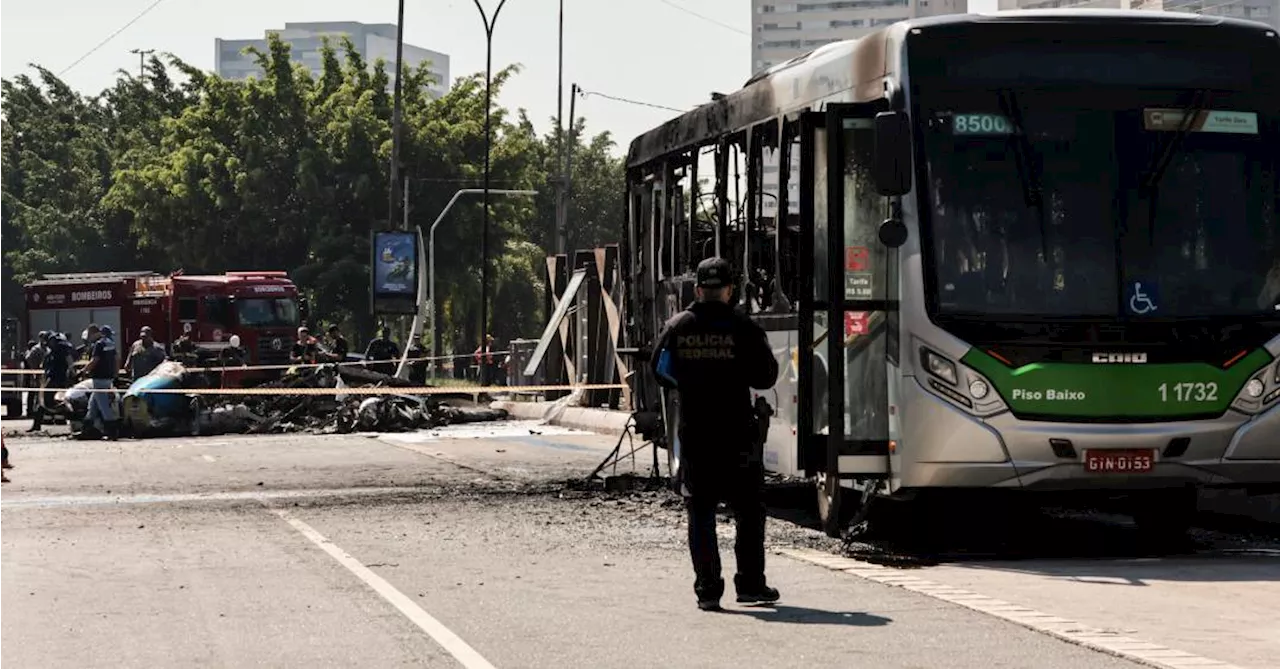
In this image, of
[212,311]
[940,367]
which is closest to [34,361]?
[212,311]

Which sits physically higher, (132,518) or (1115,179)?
(1115,179)

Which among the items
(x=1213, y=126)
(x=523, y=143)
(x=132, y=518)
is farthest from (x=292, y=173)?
(x=1213, y=126)

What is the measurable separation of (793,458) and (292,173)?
63.3m

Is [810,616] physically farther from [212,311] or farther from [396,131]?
[396,131]

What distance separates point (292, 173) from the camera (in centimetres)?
7681

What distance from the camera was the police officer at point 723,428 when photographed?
35.6 ft

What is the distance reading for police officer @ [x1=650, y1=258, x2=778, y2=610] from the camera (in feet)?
35.6

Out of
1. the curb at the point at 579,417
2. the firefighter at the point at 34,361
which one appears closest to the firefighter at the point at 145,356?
the curb at the point at 579,417

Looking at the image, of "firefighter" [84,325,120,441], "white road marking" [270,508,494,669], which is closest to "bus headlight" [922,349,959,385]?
"white road marking" [270,508,494,669]

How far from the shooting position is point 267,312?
165 feet

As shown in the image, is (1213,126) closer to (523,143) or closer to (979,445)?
(979,445)

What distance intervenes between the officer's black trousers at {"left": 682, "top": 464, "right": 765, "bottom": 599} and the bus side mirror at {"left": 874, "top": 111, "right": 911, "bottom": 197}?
253 cm

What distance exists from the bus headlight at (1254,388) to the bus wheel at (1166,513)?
2.63 ft

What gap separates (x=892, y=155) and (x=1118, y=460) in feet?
7.26
